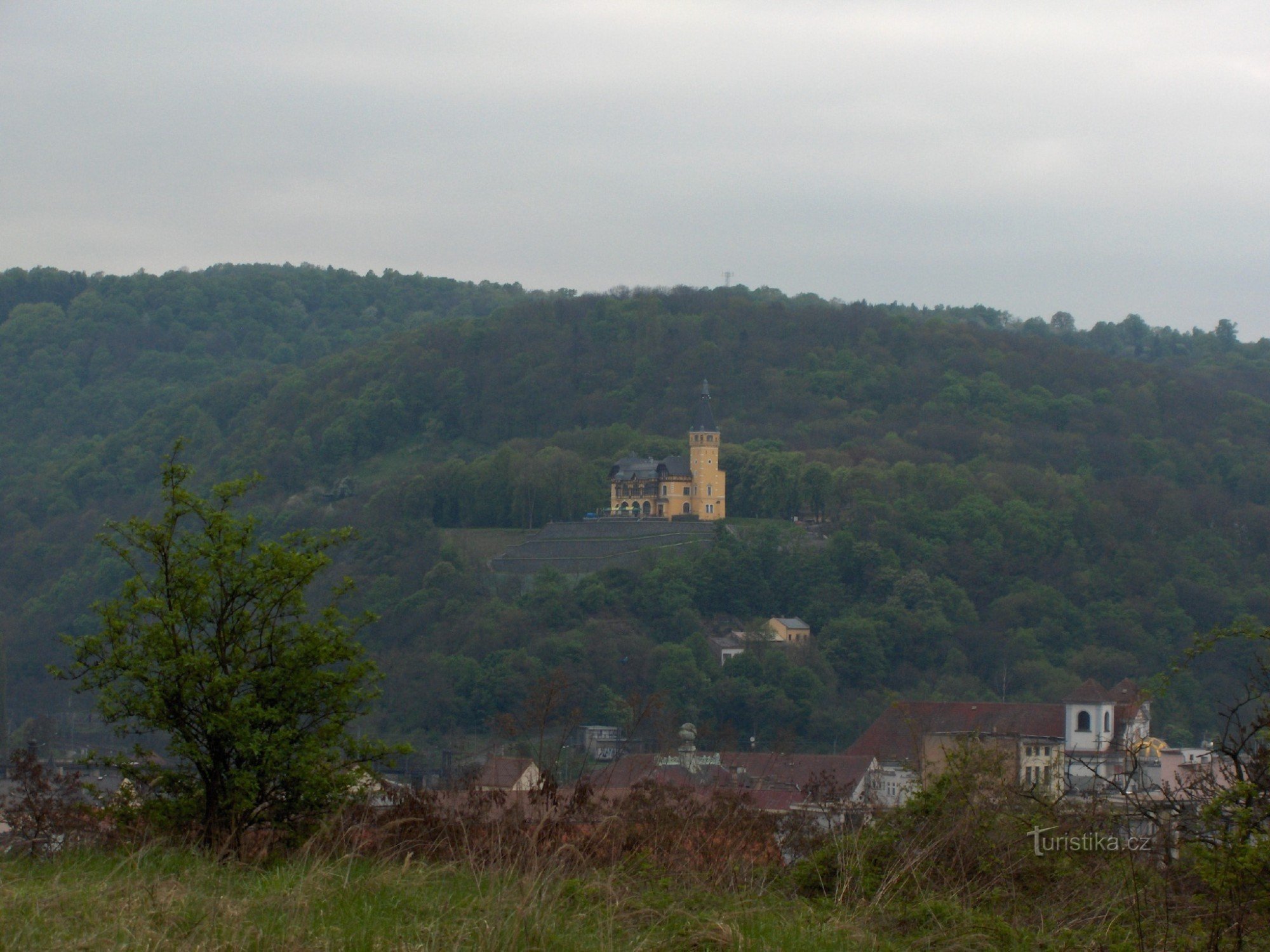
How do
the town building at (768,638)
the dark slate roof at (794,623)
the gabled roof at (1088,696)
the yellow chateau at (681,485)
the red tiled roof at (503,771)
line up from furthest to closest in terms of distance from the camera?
the yellow chateau at (681,485) < the dark slate roof at (794,623) < the town building at (768,638) < the gabled roof at (1088,696) < the red tiled roof at (503,771)

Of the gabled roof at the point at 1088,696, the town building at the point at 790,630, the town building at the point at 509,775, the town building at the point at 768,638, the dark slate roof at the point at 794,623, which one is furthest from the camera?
the dark slate roof at the point at 794,623

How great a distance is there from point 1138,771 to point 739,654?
59.6 metres

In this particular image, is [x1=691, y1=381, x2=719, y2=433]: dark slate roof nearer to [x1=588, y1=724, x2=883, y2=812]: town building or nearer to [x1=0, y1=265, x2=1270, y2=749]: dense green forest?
[x1=0, y1=265, x2=1270, y2=749]: dense green forest

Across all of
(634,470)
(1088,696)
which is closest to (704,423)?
(634,470)

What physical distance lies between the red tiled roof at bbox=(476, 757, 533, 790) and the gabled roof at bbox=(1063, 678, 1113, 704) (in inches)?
1381

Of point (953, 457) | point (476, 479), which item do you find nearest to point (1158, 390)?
point (953, 457)

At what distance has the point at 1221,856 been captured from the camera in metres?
6.39

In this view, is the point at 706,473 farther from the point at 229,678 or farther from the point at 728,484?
the point at 229,678

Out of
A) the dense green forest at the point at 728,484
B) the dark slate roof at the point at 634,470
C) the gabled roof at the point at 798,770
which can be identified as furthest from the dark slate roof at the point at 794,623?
the gabled roof at the point at 798,770

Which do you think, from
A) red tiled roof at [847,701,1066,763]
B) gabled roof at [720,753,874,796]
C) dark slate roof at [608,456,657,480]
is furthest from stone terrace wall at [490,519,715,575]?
gabled roof at [720,753,874,796]

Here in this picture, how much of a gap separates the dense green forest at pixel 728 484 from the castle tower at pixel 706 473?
2.43 meters

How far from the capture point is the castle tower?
8450cm

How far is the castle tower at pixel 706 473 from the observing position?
84.5 metres

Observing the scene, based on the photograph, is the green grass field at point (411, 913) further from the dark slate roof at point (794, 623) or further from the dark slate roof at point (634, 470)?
the dark slate roof at point (634, 470)
